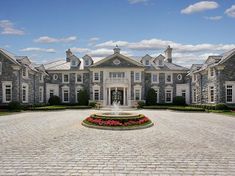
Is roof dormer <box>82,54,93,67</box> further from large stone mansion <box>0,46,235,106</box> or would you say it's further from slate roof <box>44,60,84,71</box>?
slate roof <box>44,60,84,71</box>

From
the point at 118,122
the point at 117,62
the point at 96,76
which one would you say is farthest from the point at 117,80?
the point at 118,122

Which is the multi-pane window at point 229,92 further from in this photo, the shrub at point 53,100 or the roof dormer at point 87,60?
the shrub at point 53,100

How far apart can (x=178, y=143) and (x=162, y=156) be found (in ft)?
7.80

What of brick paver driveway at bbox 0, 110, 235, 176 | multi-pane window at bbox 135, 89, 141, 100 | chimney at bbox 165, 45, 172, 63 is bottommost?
brick paver driveway at bbox 0, 110, 235, 176

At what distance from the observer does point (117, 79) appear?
37.1 meters

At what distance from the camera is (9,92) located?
29.8 metres

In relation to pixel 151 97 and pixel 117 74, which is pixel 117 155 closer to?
pixel 117 74

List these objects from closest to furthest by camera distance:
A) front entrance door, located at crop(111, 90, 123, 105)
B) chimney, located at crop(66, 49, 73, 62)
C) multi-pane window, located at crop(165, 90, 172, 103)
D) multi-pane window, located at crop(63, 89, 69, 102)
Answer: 1. front entrance door, located at crop(111, 90, 123, 105)
2. multi-pane window, located at crop(165, 90, 172, 103)
3. multi-pane window, located at crop(63, 89, 69, 102)
4. chimney, located at crop(66, 49, 73, 62)

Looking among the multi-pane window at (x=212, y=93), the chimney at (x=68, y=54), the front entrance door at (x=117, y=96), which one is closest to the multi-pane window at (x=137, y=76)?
the front entrance door at (x=117, y=96)

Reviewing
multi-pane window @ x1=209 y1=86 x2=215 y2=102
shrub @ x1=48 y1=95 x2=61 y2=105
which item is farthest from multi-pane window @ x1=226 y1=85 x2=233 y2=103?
shrub @ x1=48 y1=95 x2=61 y2=105

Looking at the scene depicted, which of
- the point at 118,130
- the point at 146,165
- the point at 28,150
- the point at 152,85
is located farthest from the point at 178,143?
the point at 152,85

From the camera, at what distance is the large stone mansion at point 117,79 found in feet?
96.7

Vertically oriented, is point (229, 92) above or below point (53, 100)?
above

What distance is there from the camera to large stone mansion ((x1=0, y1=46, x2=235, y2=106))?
96.7ft
